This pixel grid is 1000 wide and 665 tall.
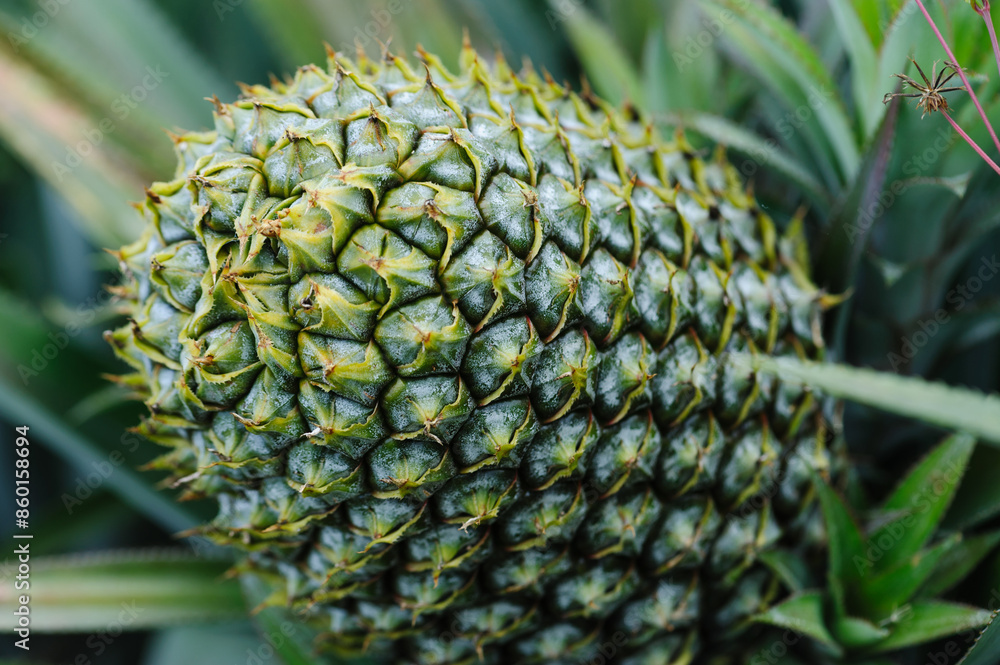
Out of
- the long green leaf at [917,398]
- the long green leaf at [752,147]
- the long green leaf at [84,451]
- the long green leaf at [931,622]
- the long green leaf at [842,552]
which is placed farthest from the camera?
the long green leaf at [84,451]

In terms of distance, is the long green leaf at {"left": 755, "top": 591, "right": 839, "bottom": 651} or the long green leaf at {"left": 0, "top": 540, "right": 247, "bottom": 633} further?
the long green leaf at {"left": 0, "top": 540, "right": 247, "bottom": 633}

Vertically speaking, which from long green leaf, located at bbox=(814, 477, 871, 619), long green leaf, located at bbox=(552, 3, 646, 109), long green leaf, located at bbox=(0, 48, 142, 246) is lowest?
long green leaf, located at bbox=(814, 477, 871, 619)

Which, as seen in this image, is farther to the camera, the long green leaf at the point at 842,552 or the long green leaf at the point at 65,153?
the long green leaf at the point at 65,153

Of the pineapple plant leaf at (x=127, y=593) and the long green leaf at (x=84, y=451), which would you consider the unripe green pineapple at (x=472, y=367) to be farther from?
the long green leaf at (x=84, y=451)

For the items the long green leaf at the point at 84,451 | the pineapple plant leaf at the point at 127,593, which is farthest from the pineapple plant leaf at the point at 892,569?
the long green leaf at the point at 84,451

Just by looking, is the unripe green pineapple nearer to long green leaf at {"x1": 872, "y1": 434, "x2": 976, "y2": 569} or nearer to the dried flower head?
long green leaf at {"x1": 872, "y1": 434, "x2": 976, "y2": 569}

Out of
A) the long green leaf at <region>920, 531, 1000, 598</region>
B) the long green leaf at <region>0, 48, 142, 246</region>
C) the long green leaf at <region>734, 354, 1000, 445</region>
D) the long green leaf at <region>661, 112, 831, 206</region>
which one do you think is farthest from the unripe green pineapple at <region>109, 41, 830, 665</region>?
the long green leaf at <region>0, 48, 142, 246</region>

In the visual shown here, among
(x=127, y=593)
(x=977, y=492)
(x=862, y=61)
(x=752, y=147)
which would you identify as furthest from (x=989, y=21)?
(x=127, y=593)
